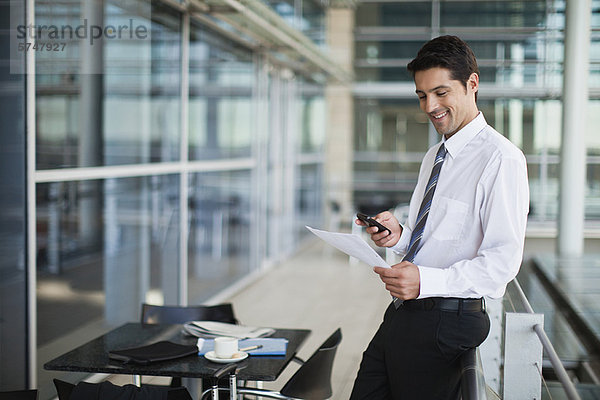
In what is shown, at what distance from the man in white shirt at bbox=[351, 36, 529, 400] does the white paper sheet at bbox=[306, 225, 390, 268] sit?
0.06m

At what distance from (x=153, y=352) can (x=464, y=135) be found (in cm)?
144

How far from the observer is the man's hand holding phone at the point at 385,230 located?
7.61 ft

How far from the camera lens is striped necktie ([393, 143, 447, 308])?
7.08 feet

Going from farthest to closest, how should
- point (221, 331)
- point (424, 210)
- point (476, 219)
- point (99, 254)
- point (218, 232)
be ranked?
point (218, 232), point (99, 254), point (221, 331), point (424, 210), point (476, 219)

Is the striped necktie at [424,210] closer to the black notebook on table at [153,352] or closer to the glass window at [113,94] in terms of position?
the black notebook on table at [153,352]

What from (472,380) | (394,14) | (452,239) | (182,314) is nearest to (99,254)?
(182,314)

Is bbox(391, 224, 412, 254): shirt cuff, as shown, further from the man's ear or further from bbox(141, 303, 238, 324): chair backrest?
bbox(141, 303, 238, 324): chair backrest

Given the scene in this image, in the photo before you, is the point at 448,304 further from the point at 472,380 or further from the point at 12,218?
the point at 12,218

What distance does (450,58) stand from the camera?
206cm

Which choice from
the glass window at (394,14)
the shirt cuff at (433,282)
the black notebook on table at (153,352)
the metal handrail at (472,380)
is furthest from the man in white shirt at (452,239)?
the glass window at (394,14)

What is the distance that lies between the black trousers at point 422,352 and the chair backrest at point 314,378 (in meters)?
0.53

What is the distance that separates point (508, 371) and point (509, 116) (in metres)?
12.5

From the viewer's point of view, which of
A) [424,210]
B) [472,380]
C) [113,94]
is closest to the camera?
[472,380]

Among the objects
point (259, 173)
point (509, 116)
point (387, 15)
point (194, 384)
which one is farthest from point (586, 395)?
point (387, 15)
